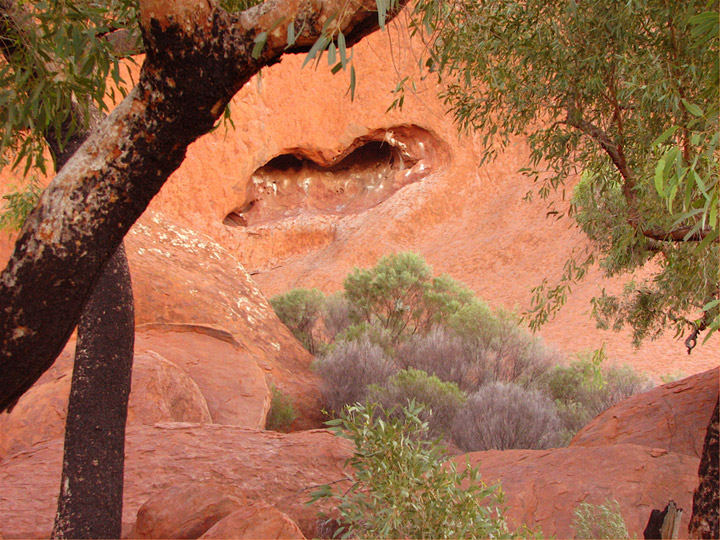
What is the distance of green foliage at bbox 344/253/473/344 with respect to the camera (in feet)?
43.3

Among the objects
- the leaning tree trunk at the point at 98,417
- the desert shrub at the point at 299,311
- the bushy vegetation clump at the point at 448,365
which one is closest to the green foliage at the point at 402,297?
the bushy vegetation clump at the point at 448,365

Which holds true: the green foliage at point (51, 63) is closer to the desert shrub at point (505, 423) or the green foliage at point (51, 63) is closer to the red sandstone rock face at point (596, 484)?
the red sandstone rock face at point (596, 484)

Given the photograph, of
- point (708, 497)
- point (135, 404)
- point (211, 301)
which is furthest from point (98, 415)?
point (211, 301)

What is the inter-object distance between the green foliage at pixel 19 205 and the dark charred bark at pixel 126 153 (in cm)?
379

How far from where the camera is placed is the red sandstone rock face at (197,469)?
421 cm

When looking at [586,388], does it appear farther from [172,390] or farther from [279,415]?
[172,390]

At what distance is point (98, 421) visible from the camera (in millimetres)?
3660

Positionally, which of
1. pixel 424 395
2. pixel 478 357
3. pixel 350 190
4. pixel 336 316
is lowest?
pixel 424 395

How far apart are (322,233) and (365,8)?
20.2m

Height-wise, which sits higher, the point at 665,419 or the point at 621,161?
the point at 621,161

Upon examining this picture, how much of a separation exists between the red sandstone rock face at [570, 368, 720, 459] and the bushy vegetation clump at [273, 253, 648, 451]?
85cm

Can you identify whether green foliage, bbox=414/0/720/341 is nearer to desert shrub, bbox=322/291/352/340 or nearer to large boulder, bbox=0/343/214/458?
large boulder, bbox=0/343/214/458

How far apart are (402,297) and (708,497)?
9883 mm

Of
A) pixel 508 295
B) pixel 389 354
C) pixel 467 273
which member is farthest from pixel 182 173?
pixel 389 354
